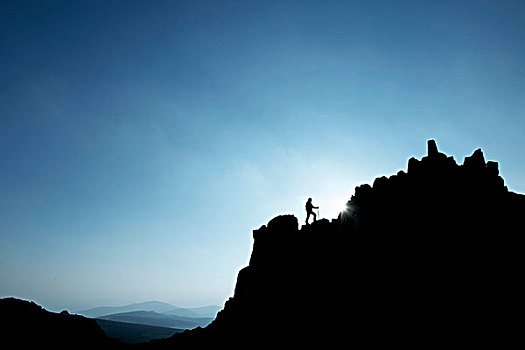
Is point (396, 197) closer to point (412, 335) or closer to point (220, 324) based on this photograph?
point (412, 335)

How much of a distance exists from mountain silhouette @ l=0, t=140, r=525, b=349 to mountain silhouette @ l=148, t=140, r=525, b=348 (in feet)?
0.40

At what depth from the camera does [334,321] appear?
37969 mm

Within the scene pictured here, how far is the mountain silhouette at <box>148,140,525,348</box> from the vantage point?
1281 inches

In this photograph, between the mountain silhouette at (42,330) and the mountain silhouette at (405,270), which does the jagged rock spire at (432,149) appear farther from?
the mountain silhouette at (42,330)

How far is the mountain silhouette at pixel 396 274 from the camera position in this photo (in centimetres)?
3259

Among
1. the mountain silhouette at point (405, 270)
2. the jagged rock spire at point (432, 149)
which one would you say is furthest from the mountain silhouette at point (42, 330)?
the jagged rock spire at point (432, 149)

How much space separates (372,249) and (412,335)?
37.1ft

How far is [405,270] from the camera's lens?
3694cm

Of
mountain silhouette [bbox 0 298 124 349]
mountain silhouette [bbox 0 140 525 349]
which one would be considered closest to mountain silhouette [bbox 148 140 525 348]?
mountain silhouette [bbox 0 140 525 349]

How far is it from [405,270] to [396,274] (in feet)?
Answer: 4.03

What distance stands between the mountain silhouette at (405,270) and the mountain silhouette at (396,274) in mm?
122

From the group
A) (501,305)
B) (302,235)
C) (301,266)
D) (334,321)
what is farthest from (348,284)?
(501,305)

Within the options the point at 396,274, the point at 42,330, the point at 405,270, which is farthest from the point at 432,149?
the point at 42,330

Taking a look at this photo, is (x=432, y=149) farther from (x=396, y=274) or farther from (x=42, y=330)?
(x=42, y=330)
